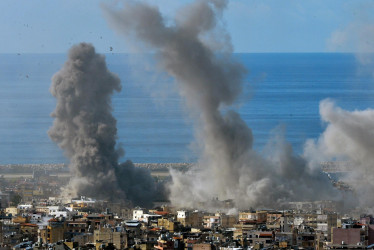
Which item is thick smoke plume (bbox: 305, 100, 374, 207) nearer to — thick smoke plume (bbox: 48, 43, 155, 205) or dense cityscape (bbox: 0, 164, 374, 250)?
dense cityscape (bbox: 0, 164, 374, 250)

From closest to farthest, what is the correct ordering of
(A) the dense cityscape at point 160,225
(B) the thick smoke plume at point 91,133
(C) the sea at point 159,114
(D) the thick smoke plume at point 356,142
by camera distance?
(A) the dense cityscape at point 160,225 → (B) the thick smoke plume at point 91,133 → (D) the thick smoke plume at point 356,142 → (C) the sea at point 159,114

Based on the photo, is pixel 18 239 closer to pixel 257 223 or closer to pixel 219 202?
pixel 257 223

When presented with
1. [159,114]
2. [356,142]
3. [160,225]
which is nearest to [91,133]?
[356,142]

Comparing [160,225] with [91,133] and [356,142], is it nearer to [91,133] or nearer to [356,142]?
[91,133]

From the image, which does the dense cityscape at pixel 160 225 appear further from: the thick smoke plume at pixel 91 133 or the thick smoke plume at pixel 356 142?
the thick smoke plume at pixel 356 142

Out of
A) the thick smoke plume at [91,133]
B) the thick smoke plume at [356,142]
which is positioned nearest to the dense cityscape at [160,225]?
the thick smoke plume at [91,133]
